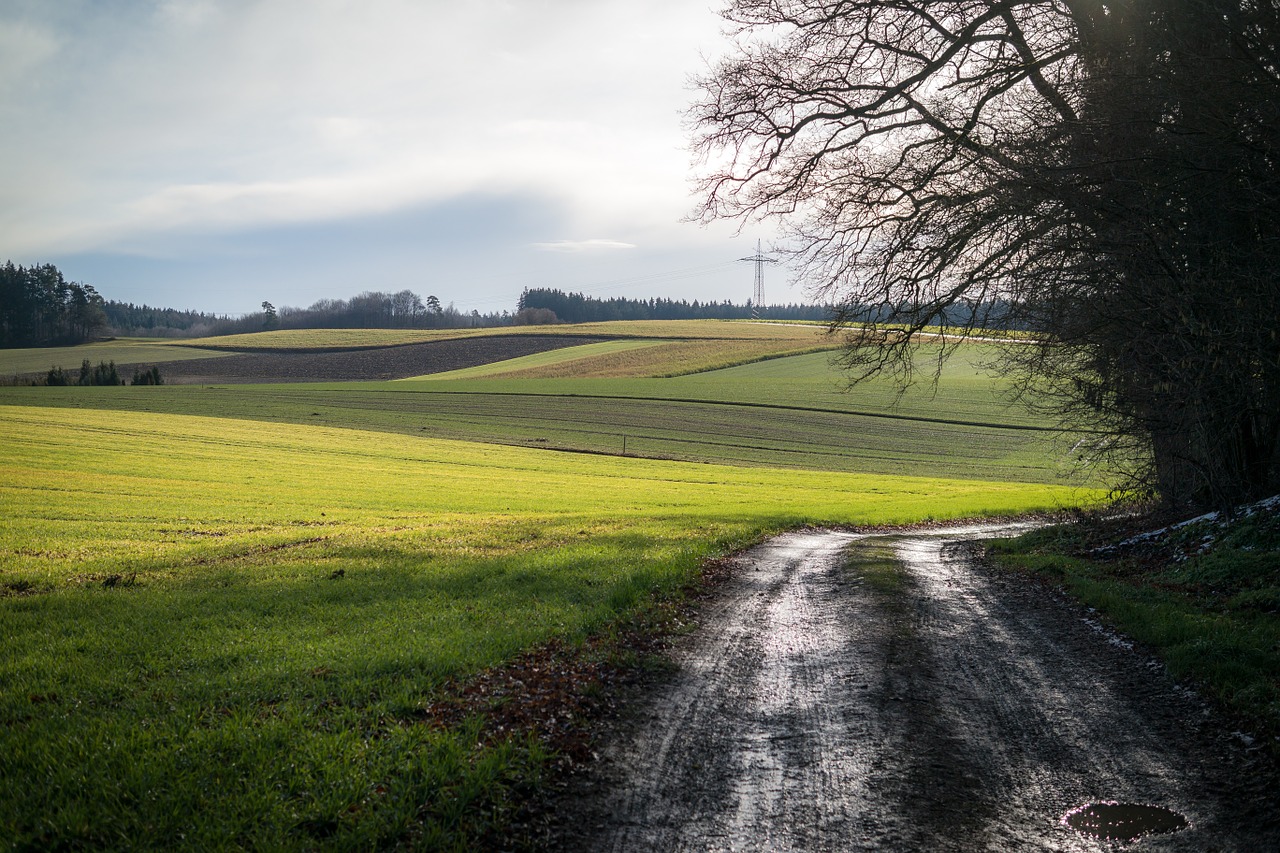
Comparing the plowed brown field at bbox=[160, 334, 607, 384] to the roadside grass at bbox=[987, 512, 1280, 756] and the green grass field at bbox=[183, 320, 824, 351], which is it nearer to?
the green grass field at bbox=[183, 320, 824, 351]

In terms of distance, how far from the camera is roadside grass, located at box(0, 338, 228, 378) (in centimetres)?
10570

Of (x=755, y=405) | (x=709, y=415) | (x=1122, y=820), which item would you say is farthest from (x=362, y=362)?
(x=1122, y=820)

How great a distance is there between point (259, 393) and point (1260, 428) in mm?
82652

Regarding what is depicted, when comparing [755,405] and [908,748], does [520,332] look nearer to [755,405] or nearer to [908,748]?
[755,405]

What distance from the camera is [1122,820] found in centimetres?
518

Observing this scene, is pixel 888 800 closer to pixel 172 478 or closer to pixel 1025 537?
pixel 1025 537

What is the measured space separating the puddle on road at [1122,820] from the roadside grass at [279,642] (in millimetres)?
3625

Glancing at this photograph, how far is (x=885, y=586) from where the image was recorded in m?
12.3

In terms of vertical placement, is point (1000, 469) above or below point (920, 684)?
below

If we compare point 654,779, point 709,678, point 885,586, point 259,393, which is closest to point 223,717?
point 654,779

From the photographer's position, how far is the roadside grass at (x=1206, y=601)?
7.17 meters

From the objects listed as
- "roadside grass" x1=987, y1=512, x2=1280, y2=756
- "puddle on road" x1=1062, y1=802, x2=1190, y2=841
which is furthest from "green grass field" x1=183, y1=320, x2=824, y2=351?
"puddle on road" x1=1062, y1=802, x2=1190, y2=841

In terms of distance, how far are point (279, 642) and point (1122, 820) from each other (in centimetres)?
753

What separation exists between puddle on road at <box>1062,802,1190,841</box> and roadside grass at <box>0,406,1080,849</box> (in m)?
3.63
